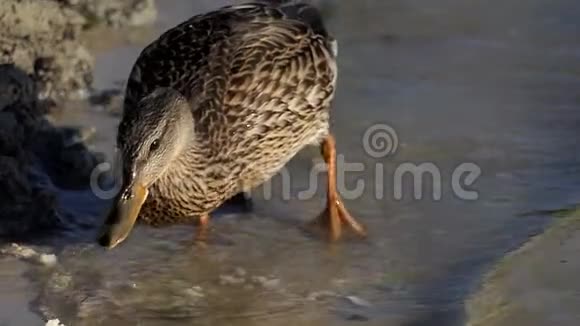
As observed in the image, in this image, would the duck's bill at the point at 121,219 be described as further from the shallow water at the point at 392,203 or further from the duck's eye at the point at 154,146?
the shallow water at the point at 392,203

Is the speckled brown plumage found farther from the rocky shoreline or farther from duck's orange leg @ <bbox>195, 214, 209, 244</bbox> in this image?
the rocky shoreline

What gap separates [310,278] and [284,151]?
0.61 meters

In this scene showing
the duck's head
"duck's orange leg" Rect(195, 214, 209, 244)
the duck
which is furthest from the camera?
"duck's orange leg" Rect(195, 214, 209, 244)

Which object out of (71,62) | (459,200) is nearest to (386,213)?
(459,200)

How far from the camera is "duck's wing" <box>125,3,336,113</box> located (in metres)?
6.09

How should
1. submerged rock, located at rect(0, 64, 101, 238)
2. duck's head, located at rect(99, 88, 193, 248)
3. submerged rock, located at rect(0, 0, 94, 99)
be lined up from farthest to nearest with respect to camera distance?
submerged rock, located at rect(0, 0, 94, 99) → submerged rock, located at rect(0, 64, 101, 238) → duck's head, located at rect(99, 88, 193, 248)

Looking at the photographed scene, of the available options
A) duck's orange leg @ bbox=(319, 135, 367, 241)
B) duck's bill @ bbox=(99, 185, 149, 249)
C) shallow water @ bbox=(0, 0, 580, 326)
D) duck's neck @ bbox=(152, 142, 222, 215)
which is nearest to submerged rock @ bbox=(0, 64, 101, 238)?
shallow water @ bbox=(0, 0, 580, 326)

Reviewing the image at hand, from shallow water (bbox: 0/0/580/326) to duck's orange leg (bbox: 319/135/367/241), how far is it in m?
0.09

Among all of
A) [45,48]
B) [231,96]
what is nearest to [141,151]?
[231,96]

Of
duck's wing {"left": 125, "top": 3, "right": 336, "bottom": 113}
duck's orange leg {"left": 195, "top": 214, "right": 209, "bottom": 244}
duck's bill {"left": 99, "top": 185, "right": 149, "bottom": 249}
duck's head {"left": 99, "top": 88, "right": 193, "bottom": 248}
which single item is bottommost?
duck's orange leg {"left": 195, "top": 214, "right": 209, "bottom": 244}

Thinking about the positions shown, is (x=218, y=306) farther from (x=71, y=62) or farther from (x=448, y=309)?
(x=71, y=62)

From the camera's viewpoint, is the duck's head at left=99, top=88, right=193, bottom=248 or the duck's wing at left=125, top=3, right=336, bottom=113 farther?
the duck's wing at left=125, top=3, right=336, bottom=113

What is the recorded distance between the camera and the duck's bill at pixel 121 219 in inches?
221

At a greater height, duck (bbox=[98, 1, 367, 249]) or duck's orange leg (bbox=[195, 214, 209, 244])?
duck (bbox=[98, 1, 367, 249])
